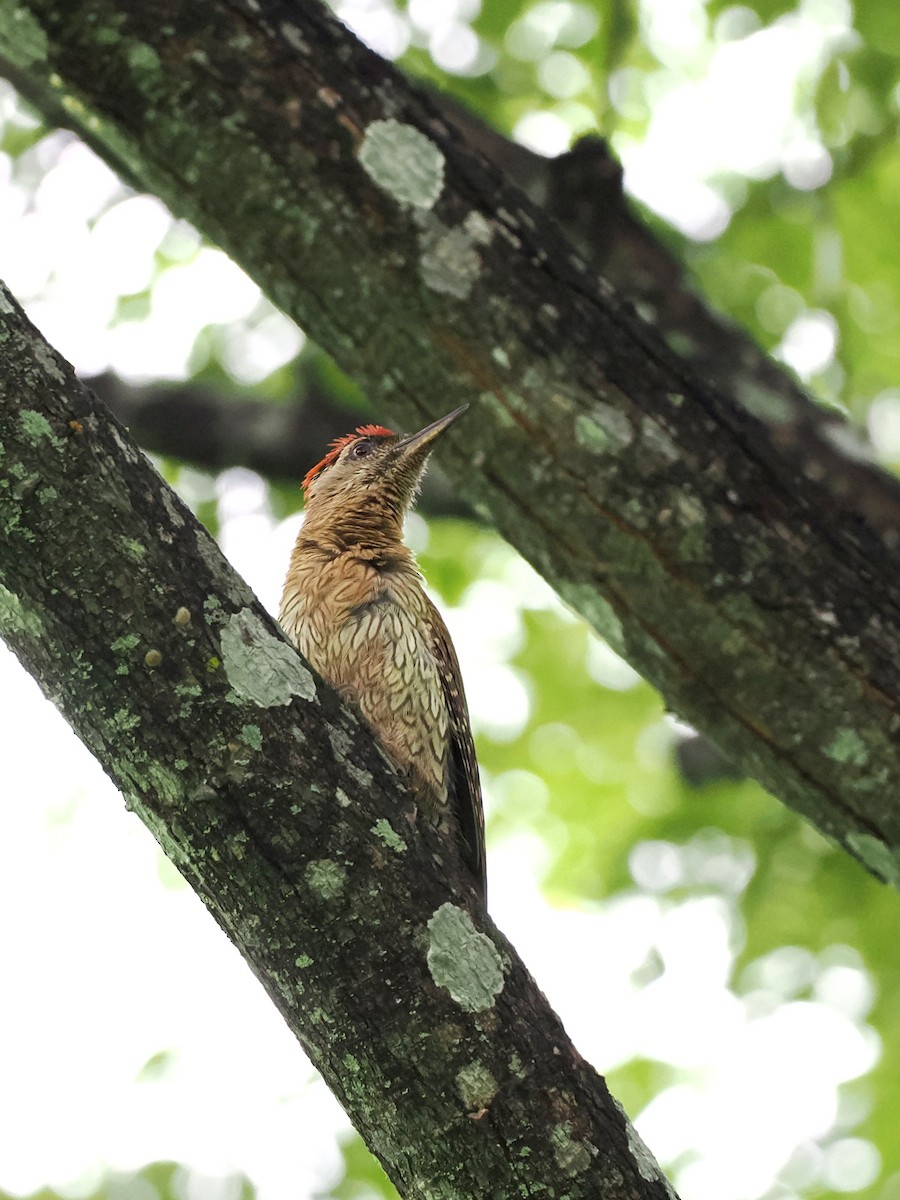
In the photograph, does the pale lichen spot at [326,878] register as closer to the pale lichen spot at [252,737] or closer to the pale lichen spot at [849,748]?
the pale lichen spot at [252,737]

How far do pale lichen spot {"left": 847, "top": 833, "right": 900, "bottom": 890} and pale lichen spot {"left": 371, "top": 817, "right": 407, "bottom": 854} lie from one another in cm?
165

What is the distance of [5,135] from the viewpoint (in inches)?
285

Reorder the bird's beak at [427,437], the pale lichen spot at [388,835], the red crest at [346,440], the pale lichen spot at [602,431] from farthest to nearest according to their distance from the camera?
the red crest at [346,440] < the bird's beak at [427,437] < the pale lichen spot at [602,431] < the pale lichen spot at [388,835]

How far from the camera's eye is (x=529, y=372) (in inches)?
144

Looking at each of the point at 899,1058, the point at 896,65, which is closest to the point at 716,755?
the point at 899,1058

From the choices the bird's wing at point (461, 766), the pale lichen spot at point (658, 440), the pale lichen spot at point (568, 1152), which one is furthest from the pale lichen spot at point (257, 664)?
the bird's wing at point (461, 766)

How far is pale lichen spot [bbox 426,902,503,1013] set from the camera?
2.41 m

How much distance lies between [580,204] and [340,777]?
2951 millimetres

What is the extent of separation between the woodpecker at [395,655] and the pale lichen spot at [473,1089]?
1666mm

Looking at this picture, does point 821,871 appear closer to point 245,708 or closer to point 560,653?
point 560,653

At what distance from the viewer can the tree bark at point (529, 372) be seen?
3559 mm

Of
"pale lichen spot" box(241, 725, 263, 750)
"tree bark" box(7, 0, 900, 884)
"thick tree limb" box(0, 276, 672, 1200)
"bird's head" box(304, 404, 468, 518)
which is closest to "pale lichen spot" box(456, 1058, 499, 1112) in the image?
"thick tree limb" box(0, 276, 672, 1200)

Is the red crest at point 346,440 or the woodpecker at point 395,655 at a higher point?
the red crest at point 346,440

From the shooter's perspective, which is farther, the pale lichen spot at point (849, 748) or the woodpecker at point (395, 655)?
the woodpecker at point (395, 655)
